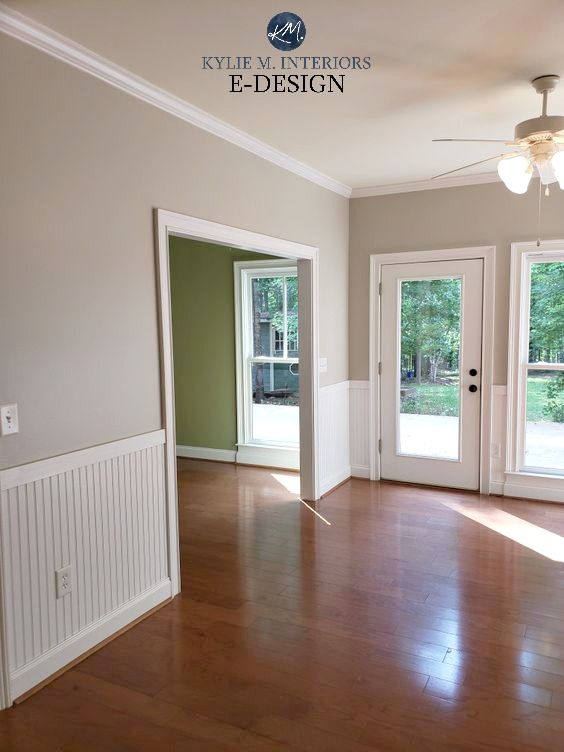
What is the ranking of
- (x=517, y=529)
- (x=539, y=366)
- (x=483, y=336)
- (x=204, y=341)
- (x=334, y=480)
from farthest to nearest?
1. (x=204, y=341)
2. (x=334, y=480)
3. (x=483, y=336)
4. (x=539, y=366)
5. (x=517, y=529)

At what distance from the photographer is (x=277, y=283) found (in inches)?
227

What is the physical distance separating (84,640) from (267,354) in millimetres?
3667

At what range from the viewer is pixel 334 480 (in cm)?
515

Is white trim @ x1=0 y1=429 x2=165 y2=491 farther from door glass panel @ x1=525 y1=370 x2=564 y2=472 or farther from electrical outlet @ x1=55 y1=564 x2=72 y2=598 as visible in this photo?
door glass panel @ x1=525 y1=370 x2=564 y2=472

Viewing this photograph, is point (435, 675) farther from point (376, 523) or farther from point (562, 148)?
point (562, 148)

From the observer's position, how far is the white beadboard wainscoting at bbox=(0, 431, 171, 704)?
2303mm

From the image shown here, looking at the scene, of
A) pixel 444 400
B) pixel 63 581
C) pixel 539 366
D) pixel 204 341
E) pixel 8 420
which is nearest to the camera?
pixel 8 420

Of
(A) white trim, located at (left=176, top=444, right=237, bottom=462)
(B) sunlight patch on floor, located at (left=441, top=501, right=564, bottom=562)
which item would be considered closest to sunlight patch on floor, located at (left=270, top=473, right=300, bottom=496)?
(A) white trim, located at (left=176, top=444, right=237, bottom=462)

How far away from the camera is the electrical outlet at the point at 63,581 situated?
2.47 m

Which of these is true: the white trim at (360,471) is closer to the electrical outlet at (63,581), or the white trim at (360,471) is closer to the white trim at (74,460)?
the white trim at (74,460)

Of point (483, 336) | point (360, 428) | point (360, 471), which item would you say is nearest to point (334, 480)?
point (360, 471)

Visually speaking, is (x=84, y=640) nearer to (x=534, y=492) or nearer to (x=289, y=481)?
(x=289, y=481)

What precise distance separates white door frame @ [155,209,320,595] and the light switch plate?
0.88 m

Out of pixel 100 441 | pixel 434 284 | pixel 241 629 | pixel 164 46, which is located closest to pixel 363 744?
pixel 241 629
